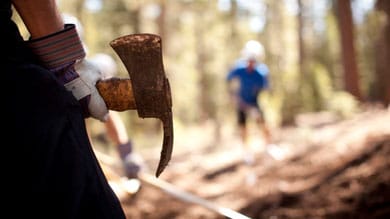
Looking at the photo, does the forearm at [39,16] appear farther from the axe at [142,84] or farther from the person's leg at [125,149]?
the person's leg at [125,149]

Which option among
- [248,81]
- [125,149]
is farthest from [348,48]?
[125,149]

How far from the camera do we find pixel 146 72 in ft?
4.97

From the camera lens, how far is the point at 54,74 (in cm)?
140

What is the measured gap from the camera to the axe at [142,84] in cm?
151

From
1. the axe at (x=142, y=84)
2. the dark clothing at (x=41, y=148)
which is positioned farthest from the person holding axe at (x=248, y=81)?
the dark clothing at (x=41, y=148)

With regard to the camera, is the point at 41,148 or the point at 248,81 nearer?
the point at 41,148

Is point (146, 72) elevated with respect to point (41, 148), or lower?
elevated

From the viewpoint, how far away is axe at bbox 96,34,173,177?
1.51 m

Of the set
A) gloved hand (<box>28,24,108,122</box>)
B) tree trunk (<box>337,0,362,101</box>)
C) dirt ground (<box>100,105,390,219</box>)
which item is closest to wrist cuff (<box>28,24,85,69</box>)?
gloved hand (<box>28,24,108,122</box>)

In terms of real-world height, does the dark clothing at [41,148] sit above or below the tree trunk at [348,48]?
below

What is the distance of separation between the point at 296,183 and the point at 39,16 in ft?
21.4

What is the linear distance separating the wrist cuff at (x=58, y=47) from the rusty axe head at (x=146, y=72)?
12 cm

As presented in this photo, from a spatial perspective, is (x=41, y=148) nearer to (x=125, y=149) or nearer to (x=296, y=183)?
(x=125, y=149)

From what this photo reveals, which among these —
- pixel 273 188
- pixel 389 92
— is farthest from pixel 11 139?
pixel 389 92
